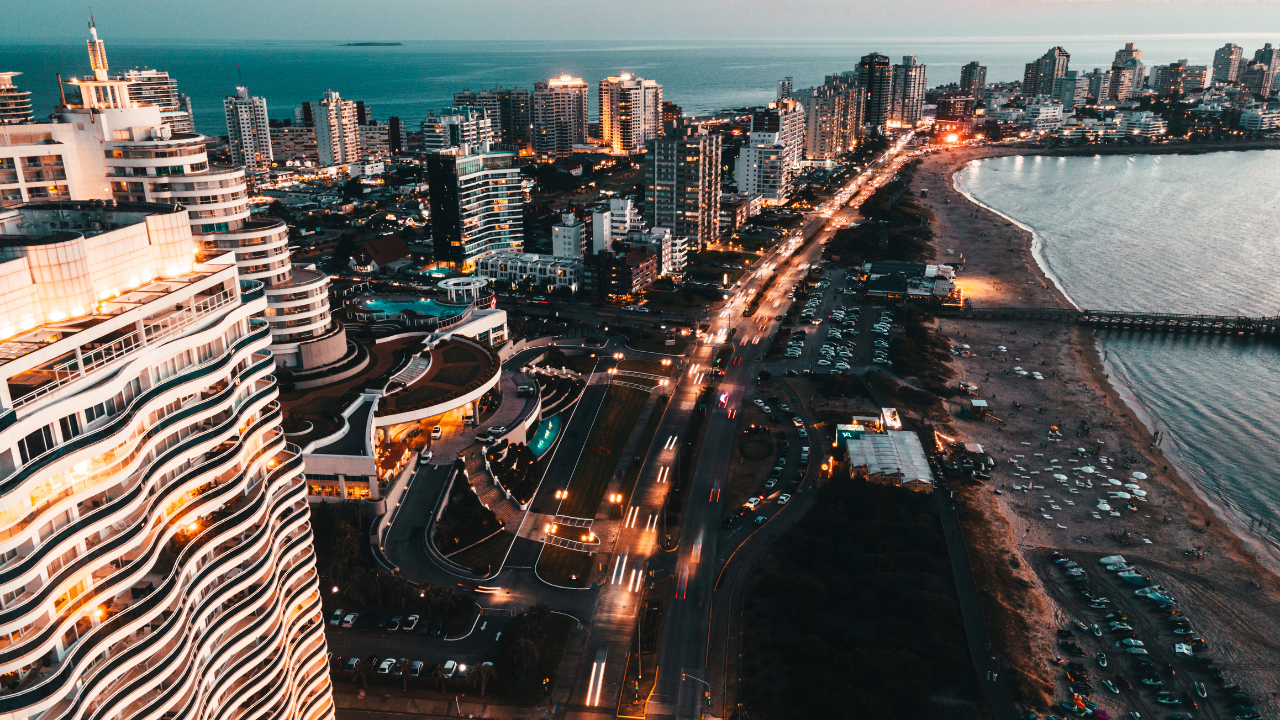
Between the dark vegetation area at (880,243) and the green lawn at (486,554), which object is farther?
the dark vegetation area at (880,243)

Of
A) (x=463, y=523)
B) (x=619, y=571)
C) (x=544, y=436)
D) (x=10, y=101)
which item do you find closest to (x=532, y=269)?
(x=544, y=436)

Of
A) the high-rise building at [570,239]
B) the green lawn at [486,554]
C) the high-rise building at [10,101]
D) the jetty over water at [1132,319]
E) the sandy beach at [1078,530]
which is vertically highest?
the high-rise building at [10,101]

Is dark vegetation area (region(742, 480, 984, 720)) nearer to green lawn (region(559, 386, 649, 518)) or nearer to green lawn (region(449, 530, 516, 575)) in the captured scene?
green lawn (region(559, 386, 649, 518))

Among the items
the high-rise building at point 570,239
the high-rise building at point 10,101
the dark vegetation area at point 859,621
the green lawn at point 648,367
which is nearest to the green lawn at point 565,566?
the dark vegetation area at point 859,621

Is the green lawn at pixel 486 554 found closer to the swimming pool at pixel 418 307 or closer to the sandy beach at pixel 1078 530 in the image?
the sandy beach at pixel 1078 530

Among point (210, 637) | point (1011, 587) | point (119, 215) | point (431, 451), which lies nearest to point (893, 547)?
point (1011, 587)

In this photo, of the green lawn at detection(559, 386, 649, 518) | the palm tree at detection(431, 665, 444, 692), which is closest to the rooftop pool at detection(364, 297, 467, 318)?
the green lawn at detection(559, 386, 649, 518)

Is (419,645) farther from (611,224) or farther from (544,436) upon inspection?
(611,224)
